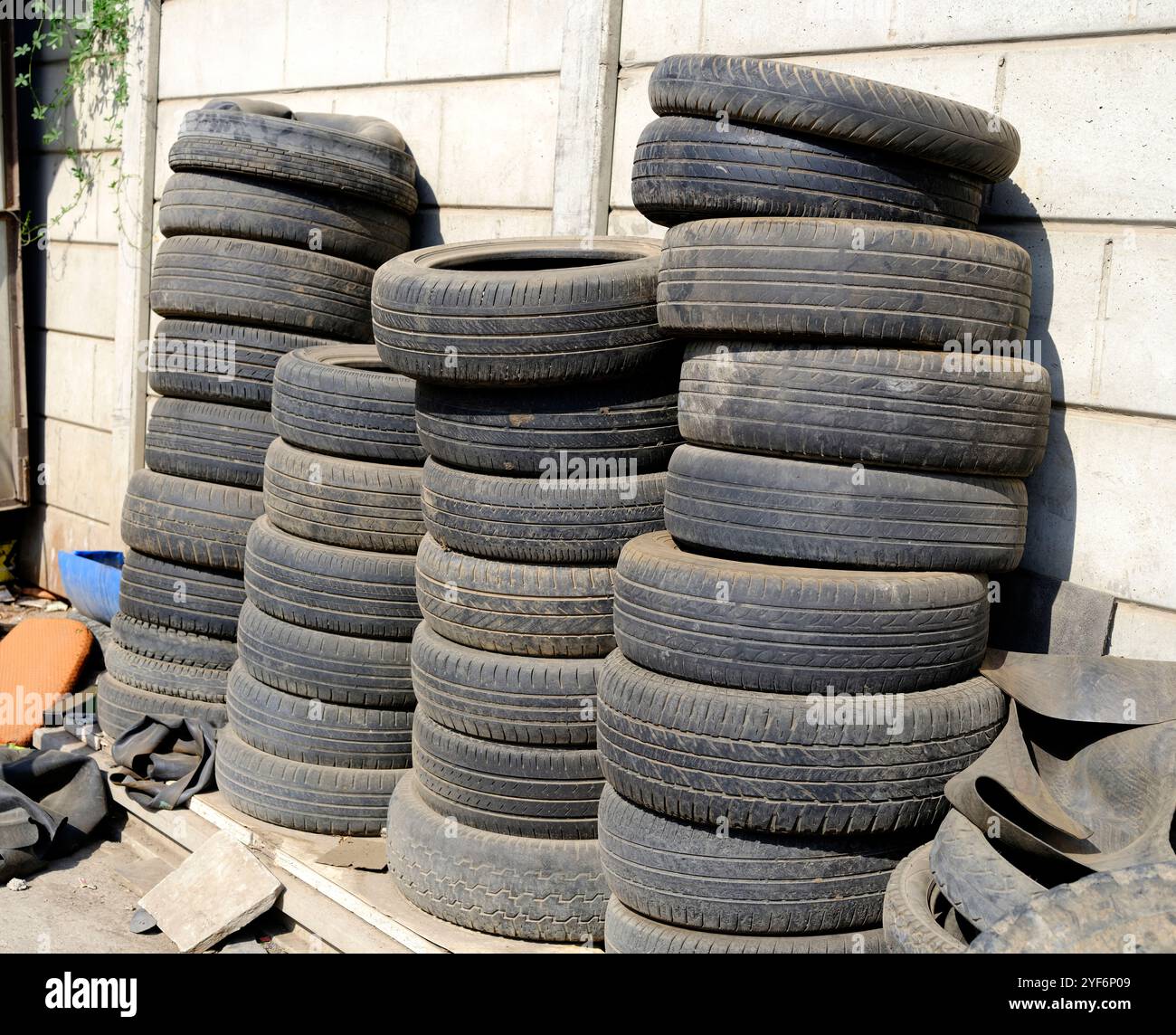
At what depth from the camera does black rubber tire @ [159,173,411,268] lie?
512cm

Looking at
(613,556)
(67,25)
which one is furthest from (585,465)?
(67,25)

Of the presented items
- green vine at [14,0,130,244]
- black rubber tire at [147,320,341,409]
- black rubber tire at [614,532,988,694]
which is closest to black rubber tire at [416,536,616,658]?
black rubber tire at [614,532,988,694]

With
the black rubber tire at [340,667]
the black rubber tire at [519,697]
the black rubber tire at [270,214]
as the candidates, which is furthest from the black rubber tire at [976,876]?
the black rubber tire at [270,214]

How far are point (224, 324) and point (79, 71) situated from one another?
3790 millimetres

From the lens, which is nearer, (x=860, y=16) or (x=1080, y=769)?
(x=1080, y=769)

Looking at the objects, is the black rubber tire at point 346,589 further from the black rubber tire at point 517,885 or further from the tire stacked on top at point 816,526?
the tire stacked on top at point 816,526

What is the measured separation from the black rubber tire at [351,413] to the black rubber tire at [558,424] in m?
0.53

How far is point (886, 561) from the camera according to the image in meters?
3.22

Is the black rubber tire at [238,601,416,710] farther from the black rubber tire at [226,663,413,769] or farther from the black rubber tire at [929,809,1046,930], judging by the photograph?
the black rubber tire at [929,809,1046,930]

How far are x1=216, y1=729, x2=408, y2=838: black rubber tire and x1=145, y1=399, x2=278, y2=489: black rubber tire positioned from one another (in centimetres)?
A: 130

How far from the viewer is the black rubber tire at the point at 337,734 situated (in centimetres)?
450

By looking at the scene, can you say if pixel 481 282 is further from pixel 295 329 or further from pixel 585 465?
pixel 295 329
